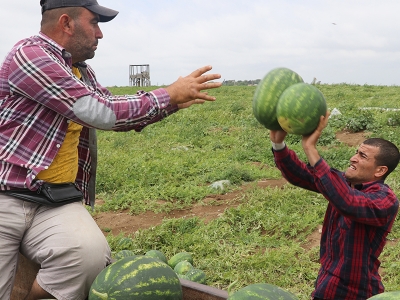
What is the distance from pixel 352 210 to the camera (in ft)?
8.94

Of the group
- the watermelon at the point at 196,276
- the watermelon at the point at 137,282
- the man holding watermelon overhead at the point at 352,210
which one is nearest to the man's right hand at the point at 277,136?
the man holding watermelon overhead at the point at 352,210

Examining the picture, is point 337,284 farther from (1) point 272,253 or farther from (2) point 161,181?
(2) point 161,181

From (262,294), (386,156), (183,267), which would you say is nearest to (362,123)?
(183,267)

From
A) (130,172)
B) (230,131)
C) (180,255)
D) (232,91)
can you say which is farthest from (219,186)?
(232,91)

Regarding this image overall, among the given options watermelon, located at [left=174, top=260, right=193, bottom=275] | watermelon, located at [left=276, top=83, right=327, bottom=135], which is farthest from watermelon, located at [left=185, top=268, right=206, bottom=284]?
watermelon, located at [left=276, top=83, right=327, bottom=135]

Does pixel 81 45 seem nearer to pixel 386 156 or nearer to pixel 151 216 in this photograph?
pixel 386 156

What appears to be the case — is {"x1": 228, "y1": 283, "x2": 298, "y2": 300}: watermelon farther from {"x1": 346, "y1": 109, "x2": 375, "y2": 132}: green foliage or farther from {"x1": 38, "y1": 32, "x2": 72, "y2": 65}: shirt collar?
{"x1": 346, "y1": 109, "x2": 375, "y2": 132}: green foliage

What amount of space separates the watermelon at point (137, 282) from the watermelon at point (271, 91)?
3.31 feet

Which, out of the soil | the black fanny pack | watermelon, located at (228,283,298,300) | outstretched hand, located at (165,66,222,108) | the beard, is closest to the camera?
watermelon, located at (228,283,298,300)

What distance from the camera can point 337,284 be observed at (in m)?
2.94

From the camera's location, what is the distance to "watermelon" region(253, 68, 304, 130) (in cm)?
258

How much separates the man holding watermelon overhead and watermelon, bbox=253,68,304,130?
0.26 metres

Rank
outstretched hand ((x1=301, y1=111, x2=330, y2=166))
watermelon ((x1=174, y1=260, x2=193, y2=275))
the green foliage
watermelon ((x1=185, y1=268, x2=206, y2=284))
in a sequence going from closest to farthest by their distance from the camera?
outstretched hand ((x1=301, y1=111, x2=330, y2=166))
watermelon ((x1=185, y1=268, x2=206, y2=284))
watermelon ((x1=174, y1=260, x2=193, y2=275))
the green foliage

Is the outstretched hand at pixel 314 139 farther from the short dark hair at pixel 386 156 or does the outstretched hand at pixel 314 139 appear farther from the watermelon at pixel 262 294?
the watermelon at pixel 262 294
